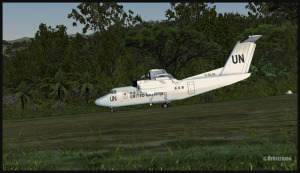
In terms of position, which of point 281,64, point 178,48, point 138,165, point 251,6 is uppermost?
point 251,6

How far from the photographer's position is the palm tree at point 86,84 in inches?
1718

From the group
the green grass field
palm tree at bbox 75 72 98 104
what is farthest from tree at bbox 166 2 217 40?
the green grass field

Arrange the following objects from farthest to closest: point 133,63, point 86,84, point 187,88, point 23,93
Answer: point 133,63 < point 86,84 < point 23,93 < point 187,88

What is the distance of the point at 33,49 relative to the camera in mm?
52531

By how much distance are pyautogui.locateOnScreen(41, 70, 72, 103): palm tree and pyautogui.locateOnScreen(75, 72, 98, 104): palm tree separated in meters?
1.64

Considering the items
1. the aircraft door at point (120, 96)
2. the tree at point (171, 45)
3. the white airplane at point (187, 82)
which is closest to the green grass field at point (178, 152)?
the white airplane at point (187, 82)

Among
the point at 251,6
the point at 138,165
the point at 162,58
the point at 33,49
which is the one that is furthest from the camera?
the point at 251,6

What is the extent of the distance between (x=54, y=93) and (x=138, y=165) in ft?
123

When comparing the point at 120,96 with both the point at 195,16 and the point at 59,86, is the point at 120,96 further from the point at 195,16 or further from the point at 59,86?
the point at 195,16

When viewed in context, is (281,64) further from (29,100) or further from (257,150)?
(257,150)

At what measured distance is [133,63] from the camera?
52.4 m

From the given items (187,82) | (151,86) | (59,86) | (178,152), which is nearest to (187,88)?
(187,82)

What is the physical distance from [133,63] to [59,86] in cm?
1311

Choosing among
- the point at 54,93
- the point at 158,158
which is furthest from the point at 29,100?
the point at 158,158
